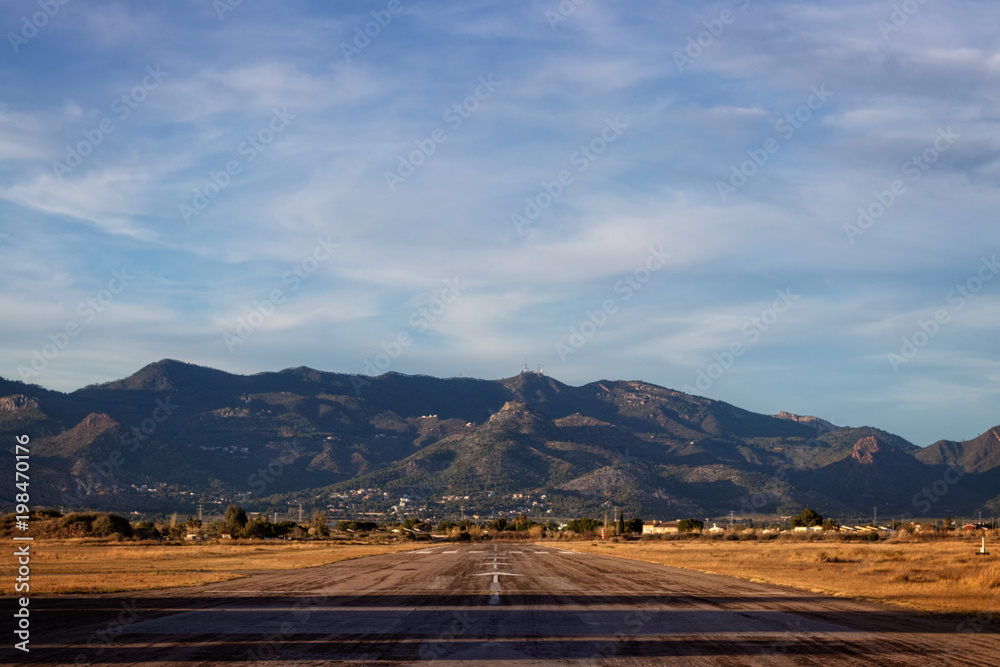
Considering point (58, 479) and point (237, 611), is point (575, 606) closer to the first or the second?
point (237, 611)

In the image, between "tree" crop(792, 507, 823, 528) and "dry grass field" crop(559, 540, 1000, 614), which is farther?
"tree" crop(792, 507, 823, 528)

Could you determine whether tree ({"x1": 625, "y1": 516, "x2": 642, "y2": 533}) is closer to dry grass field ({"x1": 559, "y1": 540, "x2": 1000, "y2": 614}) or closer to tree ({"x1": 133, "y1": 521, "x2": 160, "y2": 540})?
tree ({"x1": 133, "y1": 521, "x2": 160, "y2": 540})

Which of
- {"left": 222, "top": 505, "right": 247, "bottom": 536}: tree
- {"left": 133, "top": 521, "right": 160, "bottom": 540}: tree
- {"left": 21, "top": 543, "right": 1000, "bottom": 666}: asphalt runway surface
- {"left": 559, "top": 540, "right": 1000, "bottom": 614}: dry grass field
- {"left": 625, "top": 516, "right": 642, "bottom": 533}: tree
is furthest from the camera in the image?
{"left": 625, "top": 516, "right": 642, "bottom": 533}: tree

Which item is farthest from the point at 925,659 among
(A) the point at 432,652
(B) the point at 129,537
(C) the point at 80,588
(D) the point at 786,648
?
(B) the point at 129,537

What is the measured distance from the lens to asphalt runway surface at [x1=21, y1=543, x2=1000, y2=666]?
12688 millimetres

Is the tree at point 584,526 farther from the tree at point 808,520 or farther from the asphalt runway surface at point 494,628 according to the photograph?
the asphalt runway surface at point 494,628

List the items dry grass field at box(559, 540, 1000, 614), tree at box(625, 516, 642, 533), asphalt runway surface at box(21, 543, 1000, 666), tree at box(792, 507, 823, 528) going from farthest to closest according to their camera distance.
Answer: tree at box(792, 507, 823, 528), tree at box(625, 516, 642, 533), dry grass field at box(559, 540, 1000, 614), asphalt runway surface at box(21, 543, 1000, 666)

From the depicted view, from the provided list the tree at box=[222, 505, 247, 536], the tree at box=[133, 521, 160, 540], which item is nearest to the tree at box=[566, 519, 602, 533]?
the tree at box=[222, 505, 247, 536]

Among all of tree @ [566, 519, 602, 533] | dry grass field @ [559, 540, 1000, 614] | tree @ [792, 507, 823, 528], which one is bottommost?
tree @ [566, 519, 602, 533]

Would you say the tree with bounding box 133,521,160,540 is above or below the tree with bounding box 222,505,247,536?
above

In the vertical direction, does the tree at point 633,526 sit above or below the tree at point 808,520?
below

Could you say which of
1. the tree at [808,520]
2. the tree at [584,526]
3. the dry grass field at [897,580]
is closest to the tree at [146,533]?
the dry grass field at [897,580]

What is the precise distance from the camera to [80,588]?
2427 cm

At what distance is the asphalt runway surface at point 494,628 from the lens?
1269 centimetres
